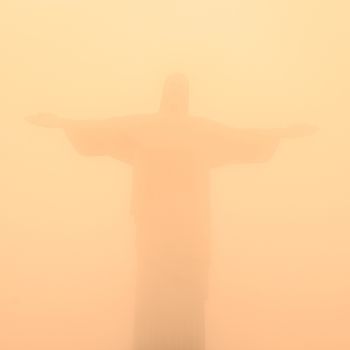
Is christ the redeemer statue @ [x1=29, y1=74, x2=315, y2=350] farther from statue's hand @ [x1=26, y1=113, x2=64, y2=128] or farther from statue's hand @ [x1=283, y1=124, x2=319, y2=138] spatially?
statue's hand @ [x1=283, y1=124, x2=319, y2=138]

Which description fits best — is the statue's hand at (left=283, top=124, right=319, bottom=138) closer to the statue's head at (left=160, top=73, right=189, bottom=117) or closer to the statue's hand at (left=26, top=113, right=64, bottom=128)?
the statue's head at (left=160, top=73, right=189, bottom=117)

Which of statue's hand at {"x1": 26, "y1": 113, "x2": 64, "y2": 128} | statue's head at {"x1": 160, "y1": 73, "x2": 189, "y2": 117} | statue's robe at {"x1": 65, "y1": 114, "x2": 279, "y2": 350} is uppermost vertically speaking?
statue's head at {"x1": 160, "y1": 73, "x2": 189, "y2": 117}

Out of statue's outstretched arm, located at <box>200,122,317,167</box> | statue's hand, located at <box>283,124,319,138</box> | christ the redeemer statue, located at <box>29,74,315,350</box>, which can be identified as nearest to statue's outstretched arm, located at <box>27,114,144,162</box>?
christ the redeemer statue, located at <box>29,74,315,350</box>

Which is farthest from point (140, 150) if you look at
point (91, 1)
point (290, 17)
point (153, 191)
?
point (290, 17)

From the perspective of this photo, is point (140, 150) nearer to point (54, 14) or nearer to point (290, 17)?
point (54, 14)

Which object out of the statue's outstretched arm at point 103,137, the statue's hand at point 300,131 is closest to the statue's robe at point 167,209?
the statue's outstretched arm at point 103,137

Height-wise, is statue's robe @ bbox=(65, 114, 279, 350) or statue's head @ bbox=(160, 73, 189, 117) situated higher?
statue's head @ bbox=(160, 73, 189, 117)

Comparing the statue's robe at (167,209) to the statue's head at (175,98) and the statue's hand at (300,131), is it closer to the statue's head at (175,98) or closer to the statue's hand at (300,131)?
the statue's head at (175,98)
